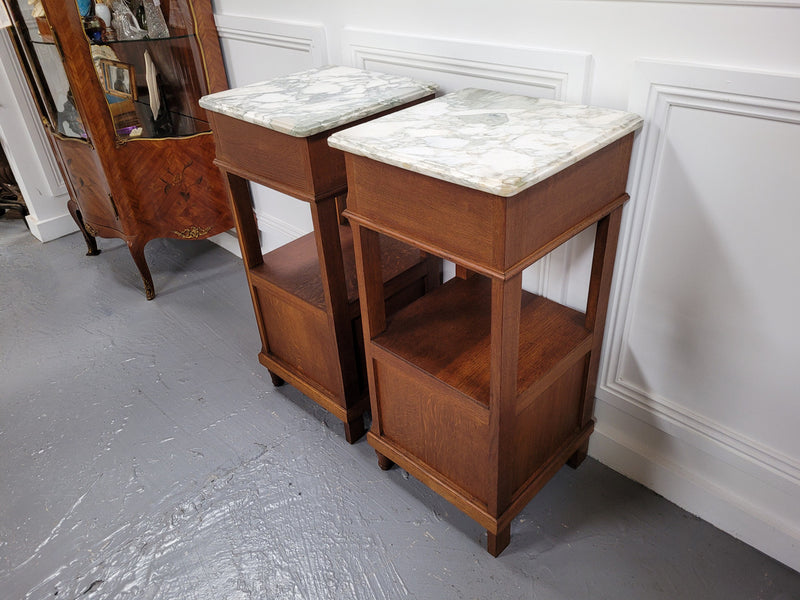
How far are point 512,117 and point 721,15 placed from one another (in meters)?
0.42

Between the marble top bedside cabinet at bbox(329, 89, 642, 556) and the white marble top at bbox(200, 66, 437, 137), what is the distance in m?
0.14

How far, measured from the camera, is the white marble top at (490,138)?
1039 mm

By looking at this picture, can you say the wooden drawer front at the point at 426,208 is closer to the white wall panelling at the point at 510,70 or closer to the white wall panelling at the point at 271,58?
the white wall panelling at the point at 510,70

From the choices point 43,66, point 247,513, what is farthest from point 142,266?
point 247,513

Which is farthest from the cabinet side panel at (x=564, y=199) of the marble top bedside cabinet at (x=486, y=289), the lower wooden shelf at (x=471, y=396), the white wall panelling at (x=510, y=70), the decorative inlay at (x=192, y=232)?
the decorative inlay at (x=192, y=232)

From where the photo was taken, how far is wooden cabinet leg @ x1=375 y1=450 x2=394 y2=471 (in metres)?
1.72

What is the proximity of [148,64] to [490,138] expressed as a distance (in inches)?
67.0

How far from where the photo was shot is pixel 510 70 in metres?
1.47

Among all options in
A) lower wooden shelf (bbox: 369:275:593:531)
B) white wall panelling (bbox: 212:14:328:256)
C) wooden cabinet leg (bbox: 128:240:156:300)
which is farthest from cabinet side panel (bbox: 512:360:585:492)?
wooden cabinet leg (bbox: 128:240:156:300)

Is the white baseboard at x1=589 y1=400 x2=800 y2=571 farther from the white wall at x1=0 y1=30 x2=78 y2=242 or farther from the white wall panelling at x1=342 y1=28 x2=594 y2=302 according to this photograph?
the white wall at x1=0 y1=30 x2=78 y2=242

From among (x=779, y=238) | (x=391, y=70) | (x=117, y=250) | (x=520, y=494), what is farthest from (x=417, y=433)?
(x=117, y=250)

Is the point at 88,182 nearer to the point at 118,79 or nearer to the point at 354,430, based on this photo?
the point at 118,79

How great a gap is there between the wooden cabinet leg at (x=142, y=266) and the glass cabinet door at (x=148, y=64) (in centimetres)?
45

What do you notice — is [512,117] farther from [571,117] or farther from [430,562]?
[430,562]
